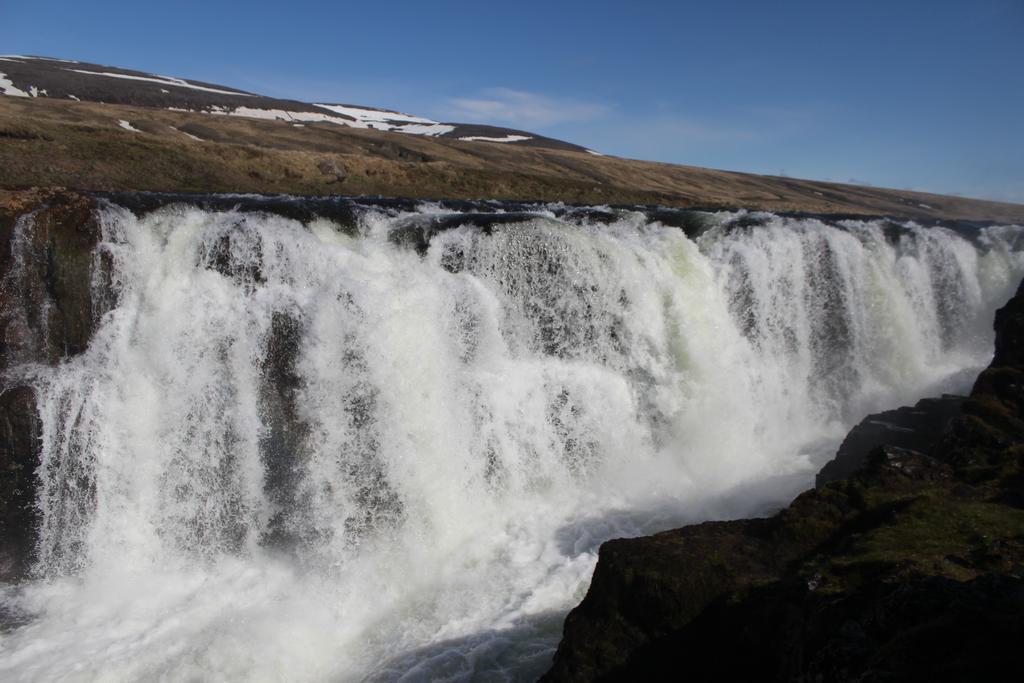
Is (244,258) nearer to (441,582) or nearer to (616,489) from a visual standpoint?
(441,582)

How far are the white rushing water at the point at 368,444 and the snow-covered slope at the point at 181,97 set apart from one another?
4908 centimetres

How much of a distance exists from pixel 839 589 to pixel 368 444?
7.77 meters

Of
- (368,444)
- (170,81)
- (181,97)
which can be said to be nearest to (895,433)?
(368,444)

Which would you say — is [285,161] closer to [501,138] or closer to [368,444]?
[368,444]

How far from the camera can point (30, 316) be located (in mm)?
10555

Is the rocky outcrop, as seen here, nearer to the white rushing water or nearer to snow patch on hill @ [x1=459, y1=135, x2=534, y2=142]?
the white rushing water

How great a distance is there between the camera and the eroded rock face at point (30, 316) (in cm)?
1017

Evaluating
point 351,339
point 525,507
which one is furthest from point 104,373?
point 525,507

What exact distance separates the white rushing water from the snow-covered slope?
161 ft

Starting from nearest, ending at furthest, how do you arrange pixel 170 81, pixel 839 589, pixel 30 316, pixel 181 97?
pixel 839 589, pixel 30 316, pixel 181 97, pixel 170 81

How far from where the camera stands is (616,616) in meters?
5.61

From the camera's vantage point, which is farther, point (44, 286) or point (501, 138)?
point (501, 138)

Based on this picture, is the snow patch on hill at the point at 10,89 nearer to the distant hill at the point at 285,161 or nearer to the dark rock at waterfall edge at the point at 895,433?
the distant hill at the point at 285,161

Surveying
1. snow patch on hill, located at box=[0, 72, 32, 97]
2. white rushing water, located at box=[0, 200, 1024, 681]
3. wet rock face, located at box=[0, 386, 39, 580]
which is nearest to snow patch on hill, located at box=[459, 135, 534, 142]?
snow patch on hill, located at box=[0, 72, 32, 97]
